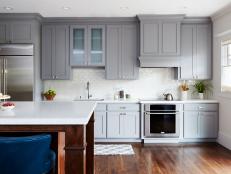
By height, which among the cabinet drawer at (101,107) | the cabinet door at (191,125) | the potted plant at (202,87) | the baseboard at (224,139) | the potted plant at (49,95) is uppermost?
the potted plant at (202,87)

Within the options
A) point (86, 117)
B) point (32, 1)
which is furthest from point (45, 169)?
point (32, 1)

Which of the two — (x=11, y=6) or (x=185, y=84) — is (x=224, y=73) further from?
(x=11, y=6)

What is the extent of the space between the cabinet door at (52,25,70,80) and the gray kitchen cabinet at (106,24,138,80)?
33.5 inches

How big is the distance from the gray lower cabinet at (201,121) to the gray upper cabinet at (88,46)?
2.04m

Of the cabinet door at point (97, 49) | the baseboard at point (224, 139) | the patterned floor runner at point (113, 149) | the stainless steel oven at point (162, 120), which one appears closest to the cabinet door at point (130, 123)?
the stainless steel oven at point (162, 120)

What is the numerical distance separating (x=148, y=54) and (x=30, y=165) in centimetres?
422

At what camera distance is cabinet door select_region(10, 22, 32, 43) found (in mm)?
5680

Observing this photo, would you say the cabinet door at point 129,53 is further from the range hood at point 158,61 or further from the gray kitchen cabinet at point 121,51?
the range hood at point 158,61

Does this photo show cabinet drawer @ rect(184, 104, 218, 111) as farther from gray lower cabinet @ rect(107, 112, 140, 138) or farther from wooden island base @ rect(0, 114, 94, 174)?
wooden island base @ rect(0, 114, 94, 174)

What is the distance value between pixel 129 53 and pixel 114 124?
1.49 metres

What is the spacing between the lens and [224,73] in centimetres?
554

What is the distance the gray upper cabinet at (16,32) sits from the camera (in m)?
5.68

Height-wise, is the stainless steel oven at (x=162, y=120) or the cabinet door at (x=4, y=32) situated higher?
the cabinet door at (x=4, y=32)

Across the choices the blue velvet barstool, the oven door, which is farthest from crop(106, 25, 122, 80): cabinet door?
the blue velvet barstool
